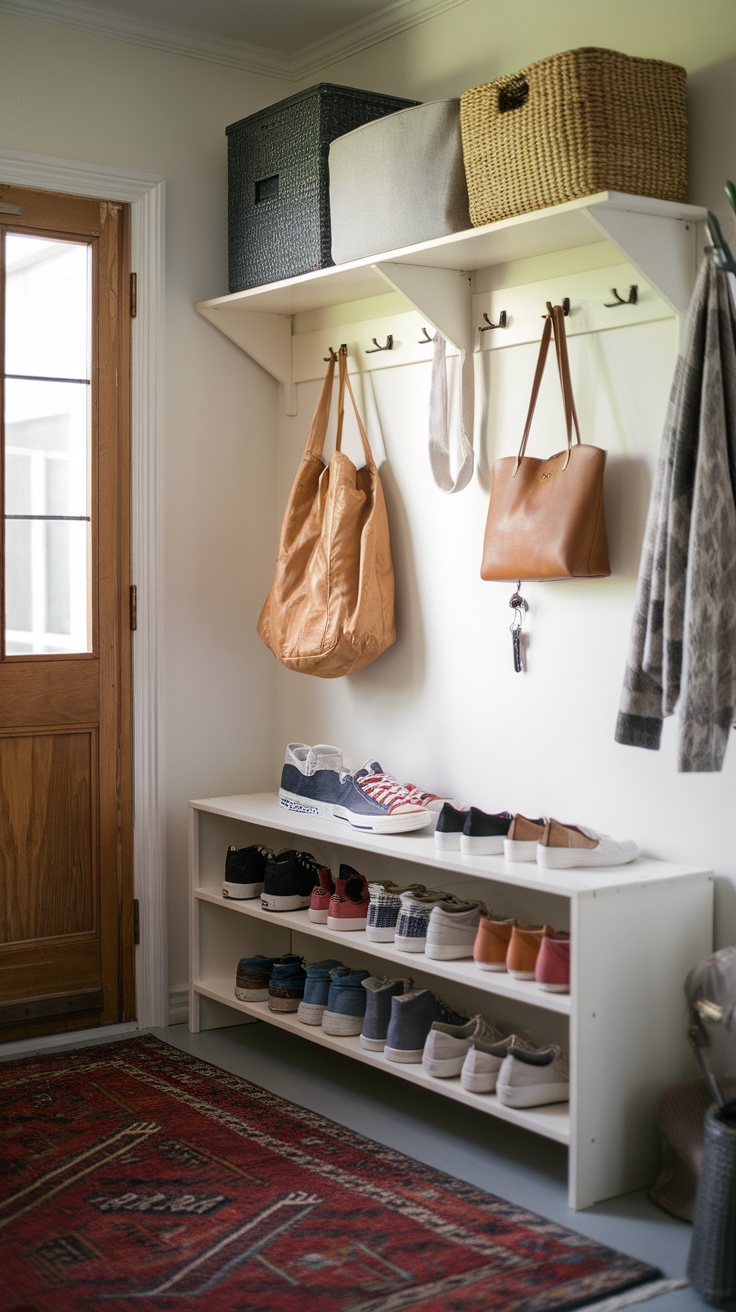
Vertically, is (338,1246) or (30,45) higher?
(30,45)

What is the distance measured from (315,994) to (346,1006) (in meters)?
0.12

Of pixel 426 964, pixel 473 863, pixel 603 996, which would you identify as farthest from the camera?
pixel 426 964

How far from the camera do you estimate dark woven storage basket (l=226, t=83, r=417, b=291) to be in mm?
3109

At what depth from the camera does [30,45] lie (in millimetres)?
3238

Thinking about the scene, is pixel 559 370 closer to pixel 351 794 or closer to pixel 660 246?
pixel 660 246

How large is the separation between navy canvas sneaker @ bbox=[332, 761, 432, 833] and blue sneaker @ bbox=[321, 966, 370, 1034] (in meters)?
0.35

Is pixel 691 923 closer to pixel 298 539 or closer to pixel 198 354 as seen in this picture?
pixel 298 539

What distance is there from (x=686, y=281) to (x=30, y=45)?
1795 mm

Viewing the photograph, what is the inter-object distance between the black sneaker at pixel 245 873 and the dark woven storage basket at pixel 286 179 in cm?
146

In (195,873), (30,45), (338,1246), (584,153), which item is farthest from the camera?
(195,873)

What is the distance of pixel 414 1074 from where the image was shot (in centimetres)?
271

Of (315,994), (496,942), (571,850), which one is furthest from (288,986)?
(571,850)

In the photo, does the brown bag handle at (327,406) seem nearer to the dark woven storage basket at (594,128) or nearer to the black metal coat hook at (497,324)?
the black metal coat hook at (497,324)

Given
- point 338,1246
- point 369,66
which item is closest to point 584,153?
point 369,66
